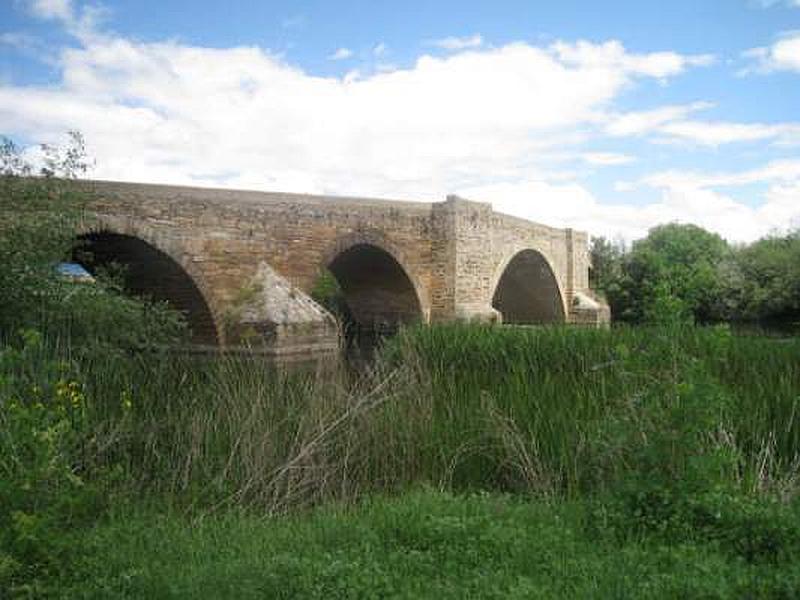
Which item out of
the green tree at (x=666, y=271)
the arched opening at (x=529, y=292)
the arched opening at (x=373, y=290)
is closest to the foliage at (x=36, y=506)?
the green tree at (x=666, y=271)

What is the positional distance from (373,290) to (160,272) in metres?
6.77

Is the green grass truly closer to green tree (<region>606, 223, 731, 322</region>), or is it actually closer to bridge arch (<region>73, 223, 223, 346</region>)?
green tree (<region>606, 223, 731, 322</region>)

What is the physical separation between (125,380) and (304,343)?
5.68m

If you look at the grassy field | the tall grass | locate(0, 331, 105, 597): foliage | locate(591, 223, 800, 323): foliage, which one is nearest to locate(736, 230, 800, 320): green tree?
locate(591, 223, 800, 323): foliage

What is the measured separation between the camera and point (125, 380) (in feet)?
25.3

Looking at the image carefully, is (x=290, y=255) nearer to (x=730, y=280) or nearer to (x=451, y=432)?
(x=451, y=432)

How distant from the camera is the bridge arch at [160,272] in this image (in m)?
13.0

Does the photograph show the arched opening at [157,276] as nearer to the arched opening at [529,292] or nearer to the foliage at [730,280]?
the arched opening at [529,292]

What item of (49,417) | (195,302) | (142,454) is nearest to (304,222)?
(195,302)

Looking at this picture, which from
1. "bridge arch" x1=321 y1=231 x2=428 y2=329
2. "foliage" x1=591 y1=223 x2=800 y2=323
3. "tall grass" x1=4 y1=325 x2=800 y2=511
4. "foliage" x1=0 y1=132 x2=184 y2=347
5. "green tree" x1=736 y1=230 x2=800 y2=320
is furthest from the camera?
"foliage" x1=591 y1=223 x2=800 y2=323

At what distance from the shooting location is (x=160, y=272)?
13617 millimetres

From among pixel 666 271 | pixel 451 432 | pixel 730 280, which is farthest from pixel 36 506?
pixel 730 280

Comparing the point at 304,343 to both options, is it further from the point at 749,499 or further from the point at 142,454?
the point at 749,499

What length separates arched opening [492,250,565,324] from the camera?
2622 cm
